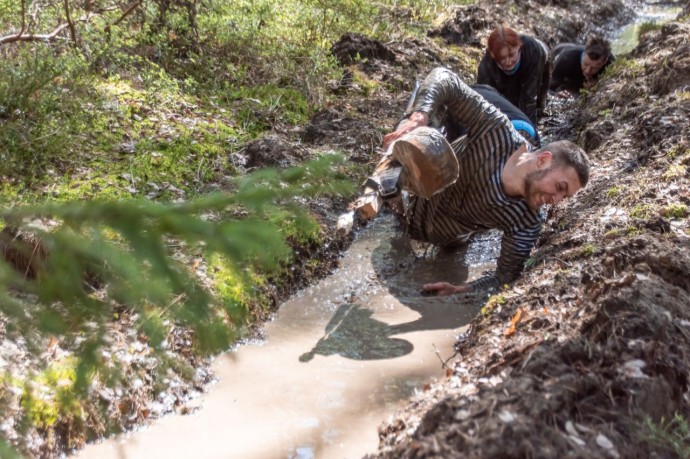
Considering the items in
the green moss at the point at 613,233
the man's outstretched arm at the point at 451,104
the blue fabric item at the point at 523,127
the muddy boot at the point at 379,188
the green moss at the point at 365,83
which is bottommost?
the green moss at the point at 365,83

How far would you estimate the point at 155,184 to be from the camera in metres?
5.34

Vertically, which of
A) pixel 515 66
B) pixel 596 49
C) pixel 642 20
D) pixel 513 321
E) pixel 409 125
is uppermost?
pixel 642 20

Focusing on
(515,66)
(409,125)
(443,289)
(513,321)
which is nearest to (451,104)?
(409,125)

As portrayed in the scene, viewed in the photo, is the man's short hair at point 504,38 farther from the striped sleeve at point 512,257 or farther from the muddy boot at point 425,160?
the muddy boot at point 425,160

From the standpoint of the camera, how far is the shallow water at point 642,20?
1412 cm

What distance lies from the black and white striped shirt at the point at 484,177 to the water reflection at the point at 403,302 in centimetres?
40

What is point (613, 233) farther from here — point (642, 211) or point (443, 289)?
point (443, 289)

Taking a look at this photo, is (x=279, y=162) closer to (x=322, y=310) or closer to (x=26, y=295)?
(x=322, y=310)

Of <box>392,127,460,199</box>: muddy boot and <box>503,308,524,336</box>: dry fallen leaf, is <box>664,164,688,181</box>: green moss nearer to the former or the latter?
<box>392,127,460,199</box>: muddy boot

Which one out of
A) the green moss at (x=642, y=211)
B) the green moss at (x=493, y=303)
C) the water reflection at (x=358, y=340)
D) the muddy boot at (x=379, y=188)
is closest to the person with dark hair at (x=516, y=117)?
the green moss at (x=642, y=211)

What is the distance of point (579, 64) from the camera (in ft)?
31.0

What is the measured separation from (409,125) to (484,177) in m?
0.81

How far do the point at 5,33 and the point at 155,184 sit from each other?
3026 millimetres

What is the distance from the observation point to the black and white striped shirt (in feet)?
14.9
